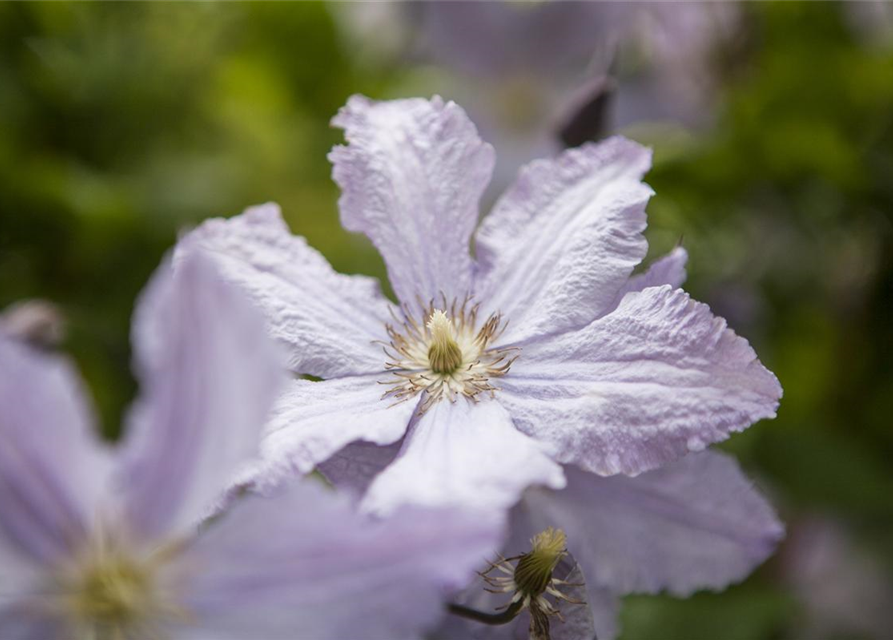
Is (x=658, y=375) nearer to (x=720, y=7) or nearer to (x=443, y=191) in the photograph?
(x=443, y=191)

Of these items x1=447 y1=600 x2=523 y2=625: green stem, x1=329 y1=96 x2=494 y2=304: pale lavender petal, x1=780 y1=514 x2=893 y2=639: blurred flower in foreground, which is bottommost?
x1=447 y1=600 x2=523 y2=625: green stem

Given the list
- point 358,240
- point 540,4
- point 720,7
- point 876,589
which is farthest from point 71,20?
point 876,589

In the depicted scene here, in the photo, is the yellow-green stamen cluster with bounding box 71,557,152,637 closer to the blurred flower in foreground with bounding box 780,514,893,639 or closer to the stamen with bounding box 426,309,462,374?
the stamen with bounding box 426,309,462,374

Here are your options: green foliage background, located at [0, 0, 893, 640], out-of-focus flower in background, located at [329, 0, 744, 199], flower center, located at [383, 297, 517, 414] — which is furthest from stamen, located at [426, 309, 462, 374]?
out-of-focus flower in background, located at [329, 0, 744, 199]

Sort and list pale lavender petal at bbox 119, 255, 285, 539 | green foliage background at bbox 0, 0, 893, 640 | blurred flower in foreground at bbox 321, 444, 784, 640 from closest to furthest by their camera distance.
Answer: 1. pale lavender petal at bbox 119, 255, 285, 539
2. blurred flower in foreground at bbox 321, 444, 784, 640
3. green foliage background at bbox 0, 0, 893, 640

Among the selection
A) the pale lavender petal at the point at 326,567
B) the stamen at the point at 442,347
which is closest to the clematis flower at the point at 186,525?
the pale lavender petal at the point at 326,567

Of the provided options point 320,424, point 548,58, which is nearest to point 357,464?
point 320,424

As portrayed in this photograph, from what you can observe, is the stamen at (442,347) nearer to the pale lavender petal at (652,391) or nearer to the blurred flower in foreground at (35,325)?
the pale lavender petal at (652,391)
